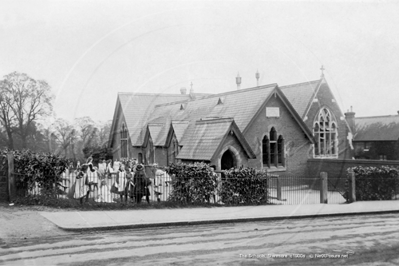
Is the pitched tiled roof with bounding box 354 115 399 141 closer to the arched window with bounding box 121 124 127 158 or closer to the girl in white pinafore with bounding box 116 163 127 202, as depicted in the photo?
the arched window with bounding box 121 124 127 158

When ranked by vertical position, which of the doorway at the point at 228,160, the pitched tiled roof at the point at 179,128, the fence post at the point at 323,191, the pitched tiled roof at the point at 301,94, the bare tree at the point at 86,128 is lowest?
the fence post at the point at 323,191

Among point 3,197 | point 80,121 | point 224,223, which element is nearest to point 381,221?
point 224,223

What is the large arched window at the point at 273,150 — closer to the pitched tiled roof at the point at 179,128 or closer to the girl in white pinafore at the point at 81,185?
the pitched tiled roof at the point at 179,128

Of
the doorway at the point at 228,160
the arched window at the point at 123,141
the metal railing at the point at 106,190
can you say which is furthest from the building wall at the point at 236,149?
the arched window at the point at 123,141

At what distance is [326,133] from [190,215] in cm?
2089

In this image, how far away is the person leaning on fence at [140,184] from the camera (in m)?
15.4

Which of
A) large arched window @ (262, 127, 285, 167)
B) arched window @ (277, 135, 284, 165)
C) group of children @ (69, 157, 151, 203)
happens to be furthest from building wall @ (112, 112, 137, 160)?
group of children @ (69, 157, 151, 203)

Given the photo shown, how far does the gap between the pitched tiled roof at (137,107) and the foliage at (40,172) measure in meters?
19.7

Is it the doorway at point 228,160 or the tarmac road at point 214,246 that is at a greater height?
the doorway at point 228,160

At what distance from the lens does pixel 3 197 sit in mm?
14805

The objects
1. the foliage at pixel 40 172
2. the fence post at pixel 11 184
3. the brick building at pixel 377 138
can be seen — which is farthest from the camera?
the brick building at pixel 377 138

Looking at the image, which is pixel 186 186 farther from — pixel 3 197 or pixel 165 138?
pixel 165 138

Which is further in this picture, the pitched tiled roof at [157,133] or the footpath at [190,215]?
the pitched tiled roof at [157,133]

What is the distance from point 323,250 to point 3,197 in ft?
36.9
